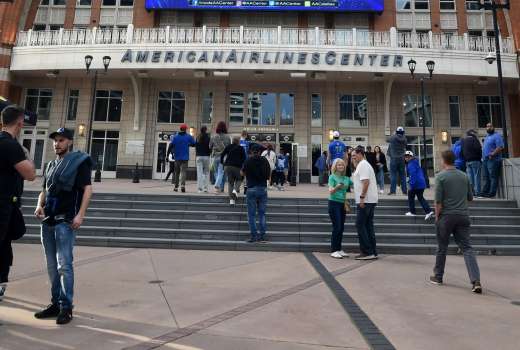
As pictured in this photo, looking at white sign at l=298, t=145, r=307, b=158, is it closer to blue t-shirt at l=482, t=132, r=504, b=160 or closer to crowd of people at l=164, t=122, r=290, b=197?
crowd of people at l=164, t=122, r=290, b=197

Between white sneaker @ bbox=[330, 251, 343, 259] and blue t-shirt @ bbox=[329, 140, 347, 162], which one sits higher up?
blue t-shirt @ bbox=[329, 140, 347, 162]

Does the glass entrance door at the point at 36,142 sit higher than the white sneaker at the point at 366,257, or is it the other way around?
the glass entrance door at the point at 36,142

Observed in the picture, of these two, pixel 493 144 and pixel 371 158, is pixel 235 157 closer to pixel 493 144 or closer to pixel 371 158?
pixel 371 158

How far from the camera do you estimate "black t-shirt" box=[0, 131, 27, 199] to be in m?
3.29

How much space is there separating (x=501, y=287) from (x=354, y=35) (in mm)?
18314

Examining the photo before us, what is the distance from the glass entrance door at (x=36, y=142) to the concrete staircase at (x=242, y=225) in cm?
1652

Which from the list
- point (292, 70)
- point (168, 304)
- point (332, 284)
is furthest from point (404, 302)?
point (292, 70)

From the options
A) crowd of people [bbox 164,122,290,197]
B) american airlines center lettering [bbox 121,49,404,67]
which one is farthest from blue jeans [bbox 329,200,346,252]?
american airlines center lettering [bbox 121,49,404,67]

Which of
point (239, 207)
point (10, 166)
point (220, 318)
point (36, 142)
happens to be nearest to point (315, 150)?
point (239, 207)

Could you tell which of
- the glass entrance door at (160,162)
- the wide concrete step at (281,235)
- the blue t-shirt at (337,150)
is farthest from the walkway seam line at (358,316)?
the glass entrance door at (160,162)

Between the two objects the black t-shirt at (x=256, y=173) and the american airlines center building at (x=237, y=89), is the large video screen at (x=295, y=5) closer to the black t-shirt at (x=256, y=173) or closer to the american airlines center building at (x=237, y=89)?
the american airlines center building at (x=237, y=89)

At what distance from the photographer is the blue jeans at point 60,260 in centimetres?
350

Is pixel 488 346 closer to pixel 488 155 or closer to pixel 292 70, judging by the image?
pixel 488 155

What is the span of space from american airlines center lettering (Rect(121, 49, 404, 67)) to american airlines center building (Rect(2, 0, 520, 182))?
92 centimetres
